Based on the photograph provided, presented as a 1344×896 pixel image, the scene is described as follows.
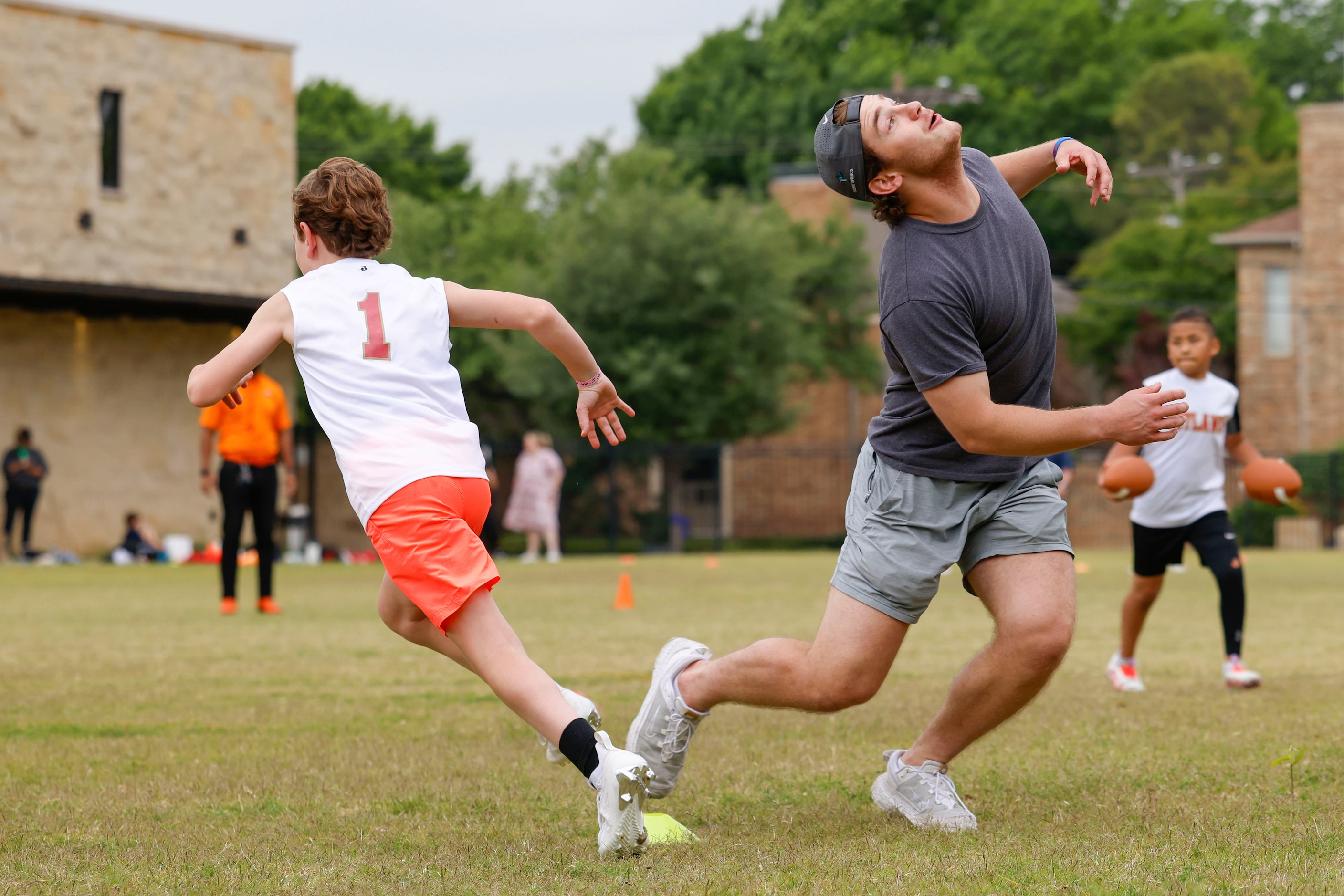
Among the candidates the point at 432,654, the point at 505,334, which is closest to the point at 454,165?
the point at 505,334

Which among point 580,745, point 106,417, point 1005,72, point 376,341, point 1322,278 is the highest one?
point 1005,72

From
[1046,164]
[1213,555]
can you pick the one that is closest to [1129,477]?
[1213,555]

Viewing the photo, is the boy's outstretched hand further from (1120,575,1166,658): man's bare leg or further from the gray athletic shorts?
(1120,575,1166,658): man's bare leg

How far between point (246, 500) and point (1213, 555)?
24.8ft

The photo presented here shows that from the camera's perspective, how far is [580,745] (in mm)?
3947

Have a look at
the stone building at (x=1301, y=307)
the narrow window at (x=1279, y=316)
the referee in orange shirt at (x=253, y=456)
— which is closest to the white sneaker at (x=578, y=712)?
the referee in orange shirt at (x=253, y=456)

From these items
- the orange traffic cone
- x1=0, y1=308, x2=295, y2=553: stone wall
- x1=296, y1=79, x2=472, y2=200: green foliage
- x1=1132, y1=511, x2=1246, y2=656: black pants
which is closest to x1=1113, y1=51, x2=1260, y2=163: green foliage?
x1=296, y1=79, x2=472, y2=200: green foliage

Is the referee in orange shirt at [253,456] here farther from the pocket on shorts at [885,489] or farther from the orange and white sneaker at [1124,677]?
the pocket on shorts at [885,489]

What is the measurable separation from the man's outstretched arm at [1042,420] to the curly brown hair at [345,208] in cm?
159

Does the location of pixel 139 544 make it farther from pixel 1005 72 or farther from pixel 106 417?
pixel 1005 72

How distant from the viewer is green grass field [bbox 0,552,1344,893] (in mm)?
3836

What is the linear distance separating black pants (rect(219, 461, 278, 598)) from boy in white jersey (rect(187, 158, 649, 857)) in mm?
8344

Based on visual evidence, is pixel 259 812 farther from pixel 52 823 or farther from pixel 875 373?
pixel 875 373

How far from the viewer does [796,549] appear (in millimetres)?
38000
